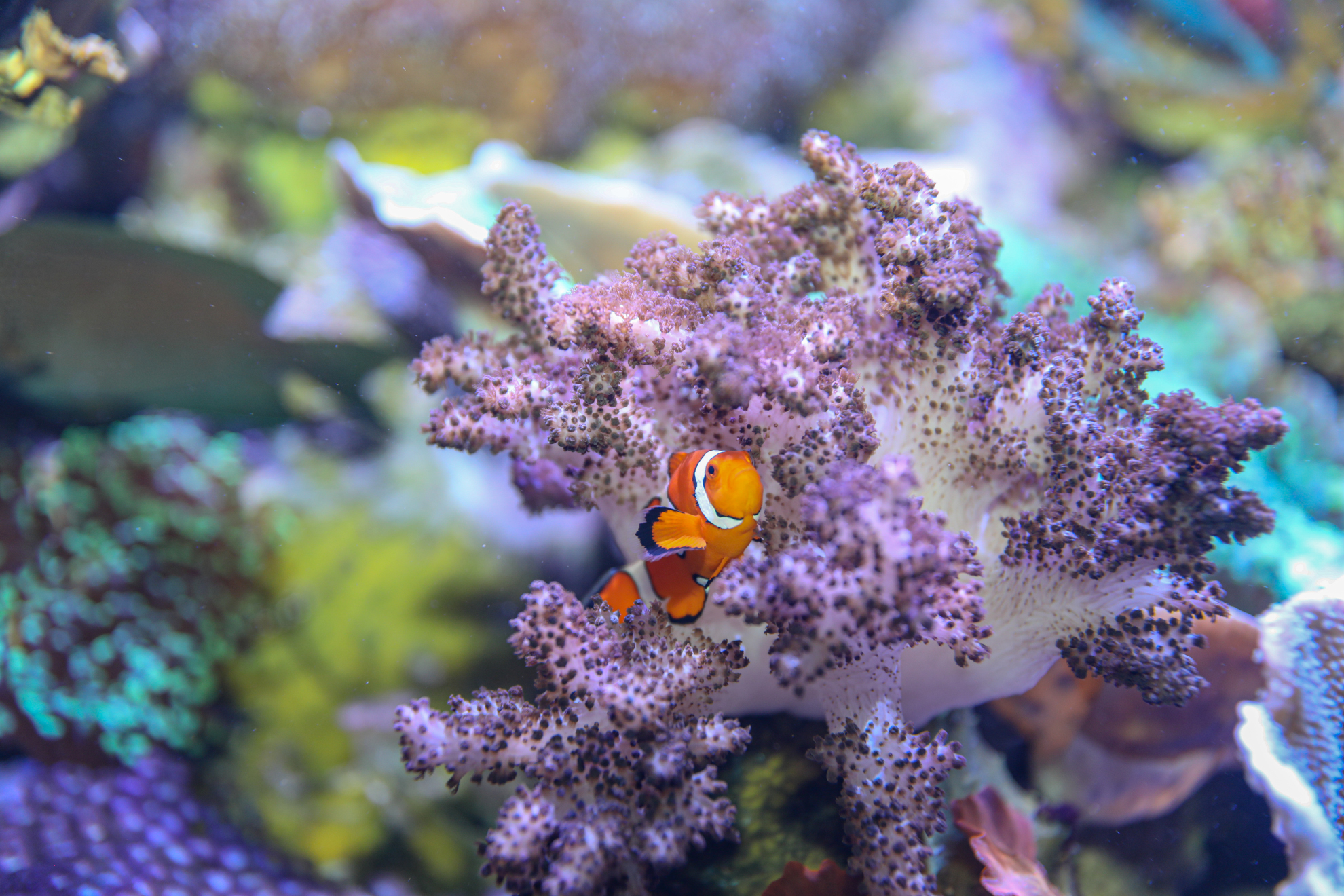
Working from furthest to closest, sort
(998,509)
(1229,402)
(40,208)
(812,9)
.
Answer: (812,9) < (40,208) < (998,509) < (1229,402)

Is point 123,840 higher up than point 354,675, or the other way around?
point 354,675

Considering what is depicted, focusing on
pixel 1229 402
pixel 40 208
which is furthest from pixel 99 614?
pixel 1229 402

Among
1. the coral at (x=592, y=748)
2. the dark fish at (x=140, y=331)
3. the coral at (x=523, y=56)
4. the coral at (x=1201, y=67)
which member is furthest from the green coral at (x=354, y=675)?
the coral at (x=1201, y=67)

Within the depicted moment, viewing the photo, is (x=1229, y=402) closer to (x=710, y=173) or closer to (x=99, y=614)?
(x=710, y=173)

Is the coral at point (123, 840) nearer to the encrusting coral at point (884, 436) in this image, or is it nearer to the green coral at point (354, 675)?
the green coral at point (354, 675)

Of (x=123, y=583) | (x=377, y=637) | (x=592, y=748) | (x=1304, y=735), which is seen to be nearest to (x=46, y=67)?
(x=123, y=583)

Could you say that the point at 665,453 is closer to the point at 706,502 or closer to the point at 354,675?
the point at 706,502
